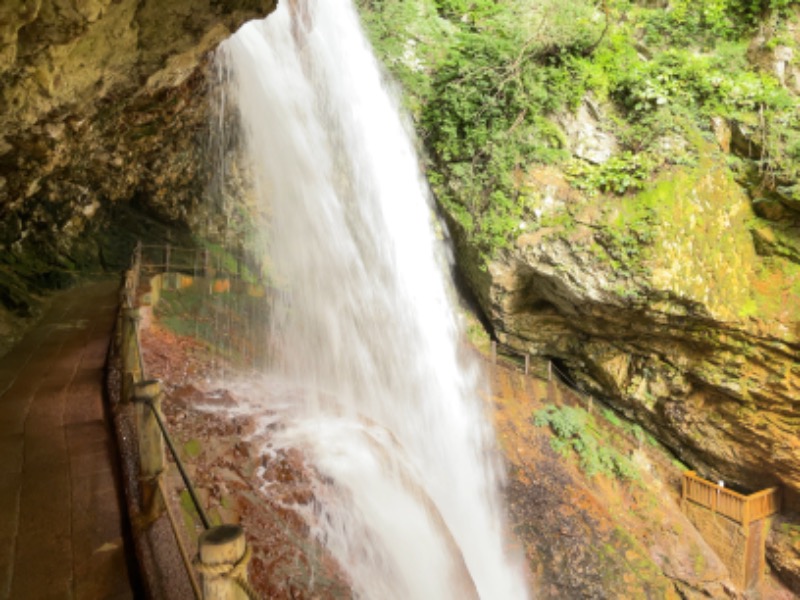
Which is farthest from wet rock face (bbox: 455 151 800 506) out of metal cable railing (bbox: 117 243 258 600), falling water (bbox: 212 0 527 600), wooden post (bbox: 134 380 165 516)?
wooden post (bbox: 134 380 165 516)

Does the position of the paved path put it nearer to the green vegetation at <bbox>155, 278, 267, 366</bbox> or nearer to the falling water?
the green vegetation at <bbox>155, 278, 267, 366</bbox>

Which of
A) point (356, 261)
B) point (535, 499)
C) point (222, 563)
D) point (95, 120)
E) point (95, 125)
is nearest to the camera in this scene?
point (222, 563)

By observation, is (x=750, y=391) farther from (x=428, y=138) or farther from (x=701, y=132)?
(x=428, y=138)

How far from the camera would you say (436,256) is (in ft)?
45.4

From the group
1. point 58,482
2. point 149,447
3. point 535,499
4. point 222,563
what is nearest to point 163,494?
point 149,447

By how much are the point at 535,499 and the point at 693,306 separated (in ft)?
17.7

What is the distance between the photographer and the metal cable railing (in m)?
2.06

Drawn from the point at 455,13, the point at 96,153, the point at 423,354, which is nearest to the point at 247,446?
the point at 423,354

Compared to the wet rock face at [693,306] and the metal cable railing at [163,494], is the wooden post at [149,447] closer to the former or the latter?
the metal cable railing at [163,494]

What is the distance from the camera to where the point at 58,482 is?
14.1 ft

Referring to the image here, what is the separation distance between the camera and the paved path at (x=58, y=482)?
132 inches

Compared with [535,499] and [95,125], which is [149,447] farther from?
[535,499]

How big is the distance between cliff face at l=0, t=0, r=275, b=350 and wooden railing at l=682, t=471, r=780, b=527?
1328 cm

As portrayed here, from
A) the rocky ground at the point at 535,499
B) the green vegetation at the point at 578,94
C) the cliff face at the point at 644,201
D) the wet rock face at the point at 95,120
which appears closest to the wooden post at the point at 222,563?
the rocky ground at the point at 535,499
